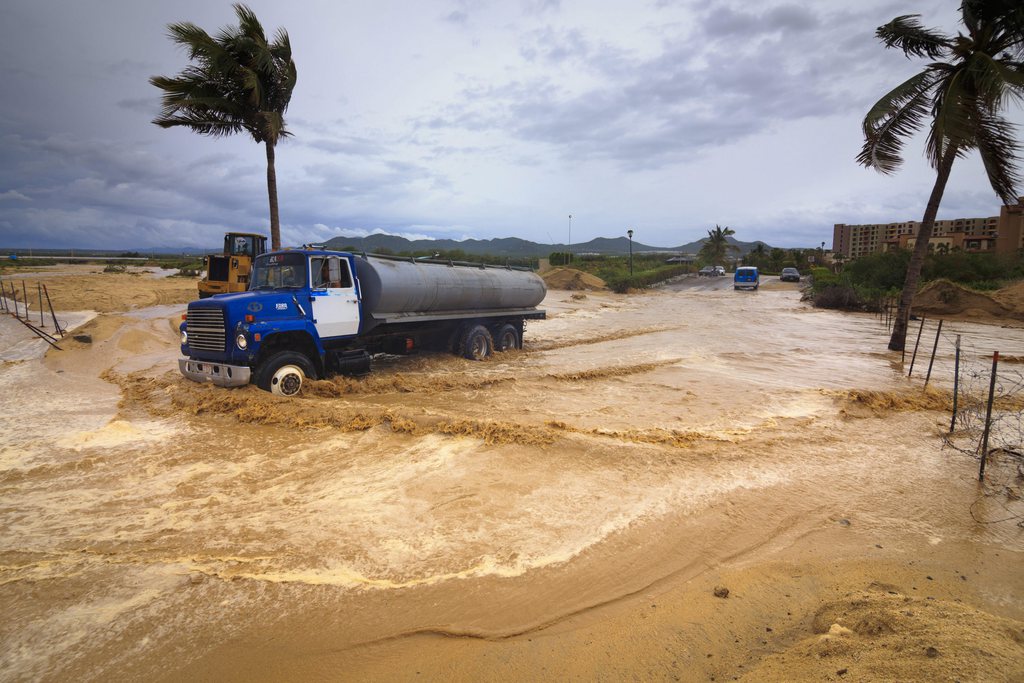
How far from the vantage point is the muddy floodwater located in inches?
126

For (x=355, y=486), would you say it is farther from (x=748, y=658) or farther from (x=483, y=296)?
(x=483, y=296)

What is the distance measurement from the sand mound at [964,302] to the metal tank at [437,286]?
67.3ft

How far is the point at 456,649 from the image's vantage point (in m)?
3.34

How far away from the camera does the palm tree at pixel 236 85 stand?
16.8m

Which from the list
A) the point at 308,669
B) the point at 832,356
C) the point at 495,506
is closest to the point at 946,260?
the point at 832,356

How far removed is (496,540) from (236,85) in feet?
60.0

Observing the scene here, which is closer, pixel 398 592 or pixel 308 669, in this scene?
pixel 308 669

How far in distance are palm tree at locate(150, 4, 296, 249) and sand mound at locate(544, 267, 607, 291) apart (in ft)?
95.5

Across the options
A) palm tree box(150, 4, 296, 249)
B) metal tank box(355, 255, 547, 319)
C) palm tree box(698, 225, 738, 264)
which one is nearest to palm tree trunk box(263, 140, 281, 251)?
palm tree box(150, 4, 296, 249)

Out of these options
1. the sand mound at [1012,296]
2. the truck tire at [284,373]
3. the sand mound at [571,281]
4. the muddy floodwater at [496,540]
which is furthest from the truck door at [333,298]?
the sand mound at [571,281]

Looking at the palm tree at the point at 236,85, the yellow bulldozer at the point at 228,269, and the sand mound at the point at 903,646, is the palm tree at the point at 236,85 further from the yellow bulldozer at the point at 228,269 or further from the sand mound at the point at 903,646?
the sand mound at the point at 903,646

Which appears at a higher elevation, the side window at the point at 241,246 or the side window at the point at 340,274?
the side window at the point at 241,246

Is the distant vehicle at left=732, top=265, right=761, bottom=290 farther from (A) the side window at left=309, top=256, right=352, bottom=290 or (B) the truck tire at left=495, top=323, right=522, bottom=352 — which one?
(A) the side window at left=309, top=256, right=352, bottom=290

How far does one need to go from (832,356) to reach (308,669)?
635 inches
